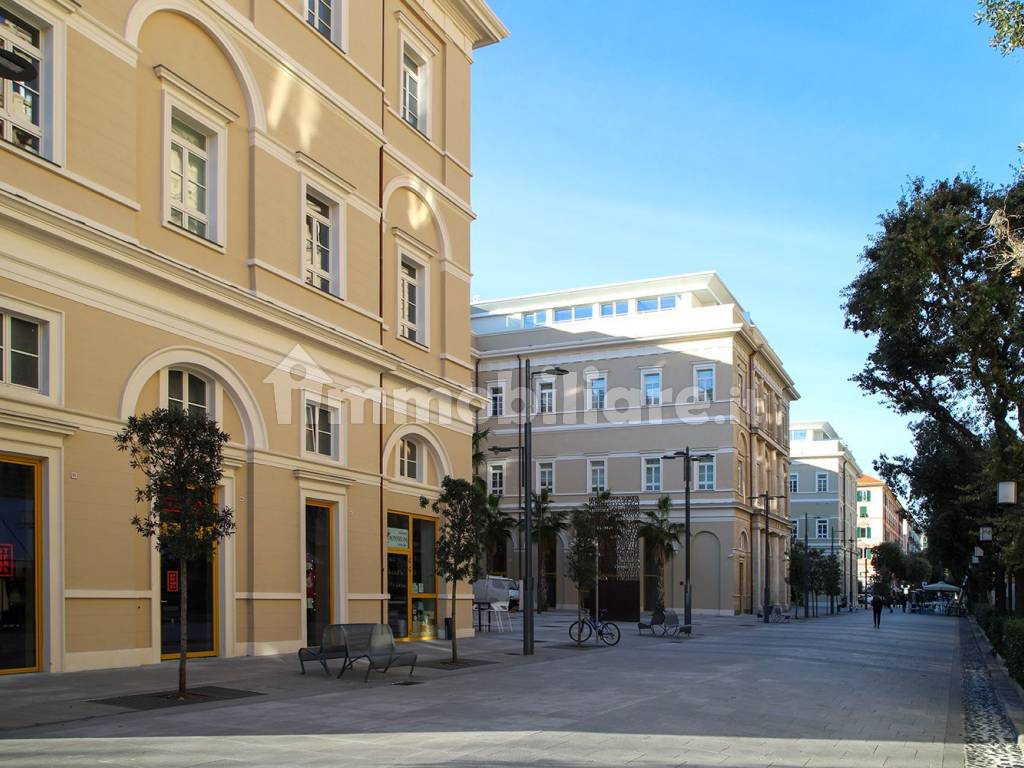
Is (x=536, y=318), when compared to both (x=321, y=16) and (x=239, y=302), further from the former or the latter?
(x=239, y=302)

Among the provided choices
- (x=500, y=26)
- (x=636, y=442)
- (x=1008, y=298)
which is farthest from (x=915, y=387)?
(x=636, y=442)

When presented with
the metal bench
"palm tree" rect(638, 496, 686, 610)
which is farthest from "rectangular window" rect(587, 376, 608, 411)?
the metal bench

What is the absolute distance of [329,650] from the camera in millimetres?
16344

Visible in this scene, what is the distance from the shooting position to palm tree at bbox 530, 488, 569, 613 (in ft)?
172

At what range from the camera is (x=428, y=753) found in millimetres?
9875

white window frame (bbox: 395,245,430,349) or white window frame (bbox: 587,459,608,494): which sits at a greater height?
white window frame (bbox: 395,245,430,349)

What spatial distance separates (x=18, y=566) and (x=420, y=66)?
1804 centimetres

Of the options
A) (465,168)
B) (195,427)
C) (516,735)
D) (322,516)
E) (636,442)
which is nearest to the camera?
(516,735)

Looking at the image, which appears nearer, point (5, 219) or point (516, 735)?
point (516, 735)

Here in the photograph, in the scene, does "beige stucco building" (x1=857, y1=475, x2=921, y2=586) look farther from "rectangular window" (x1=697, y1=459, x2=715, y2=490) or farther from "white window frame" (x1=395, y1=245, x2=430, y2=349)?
"white window frame" (x1=395, y1=245, x2=430, y2=349)

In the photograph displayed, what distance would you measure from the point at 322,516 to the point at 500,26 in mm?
16207

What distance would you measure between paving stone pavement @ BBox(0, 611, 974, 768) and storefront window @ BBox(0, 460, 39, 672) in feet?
1.73

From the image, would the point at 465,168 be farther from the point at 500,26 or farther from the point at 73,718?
the point at 73,718

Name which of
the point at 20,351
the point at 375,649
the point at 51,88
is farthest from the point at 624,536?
the point at 51,88
